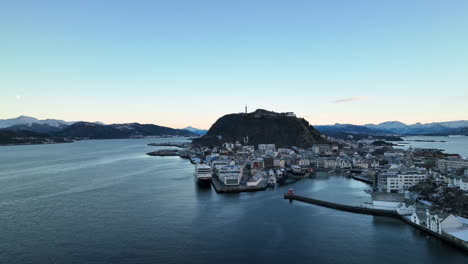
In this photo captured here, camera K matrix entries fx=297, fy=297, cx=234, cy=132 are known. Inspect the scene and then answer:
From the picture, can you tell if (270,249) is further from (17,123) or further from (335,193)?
(17,123)

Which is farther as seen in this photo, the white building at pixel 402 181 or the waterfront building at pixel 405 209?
the white building at pixel 402 181

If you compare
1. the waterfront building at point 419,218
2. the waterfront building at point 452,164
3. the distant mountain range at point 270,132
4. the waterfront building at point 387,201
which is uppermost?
the distant mountain range at point 270,132

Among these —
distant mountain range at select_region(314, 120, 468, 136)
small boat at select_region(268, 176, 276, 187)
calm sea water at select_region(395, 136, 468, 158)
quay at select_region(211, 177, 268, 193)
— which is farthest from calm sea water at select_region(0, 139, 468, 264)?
distant mountain range at select_region(314, 120, 468, 136)

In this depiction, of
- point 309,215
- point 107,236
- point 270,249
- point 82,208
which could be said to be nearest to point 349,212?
point 309,215

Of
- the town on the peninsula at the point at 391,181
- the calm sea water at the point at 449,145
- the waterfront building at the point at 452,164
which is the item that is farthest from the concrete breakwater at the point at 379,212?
the calm sea water at the point at 449,145

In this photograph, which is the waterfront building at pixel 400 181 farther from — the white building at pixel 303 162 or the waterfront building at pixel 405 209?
the white building at pixel 303 162
